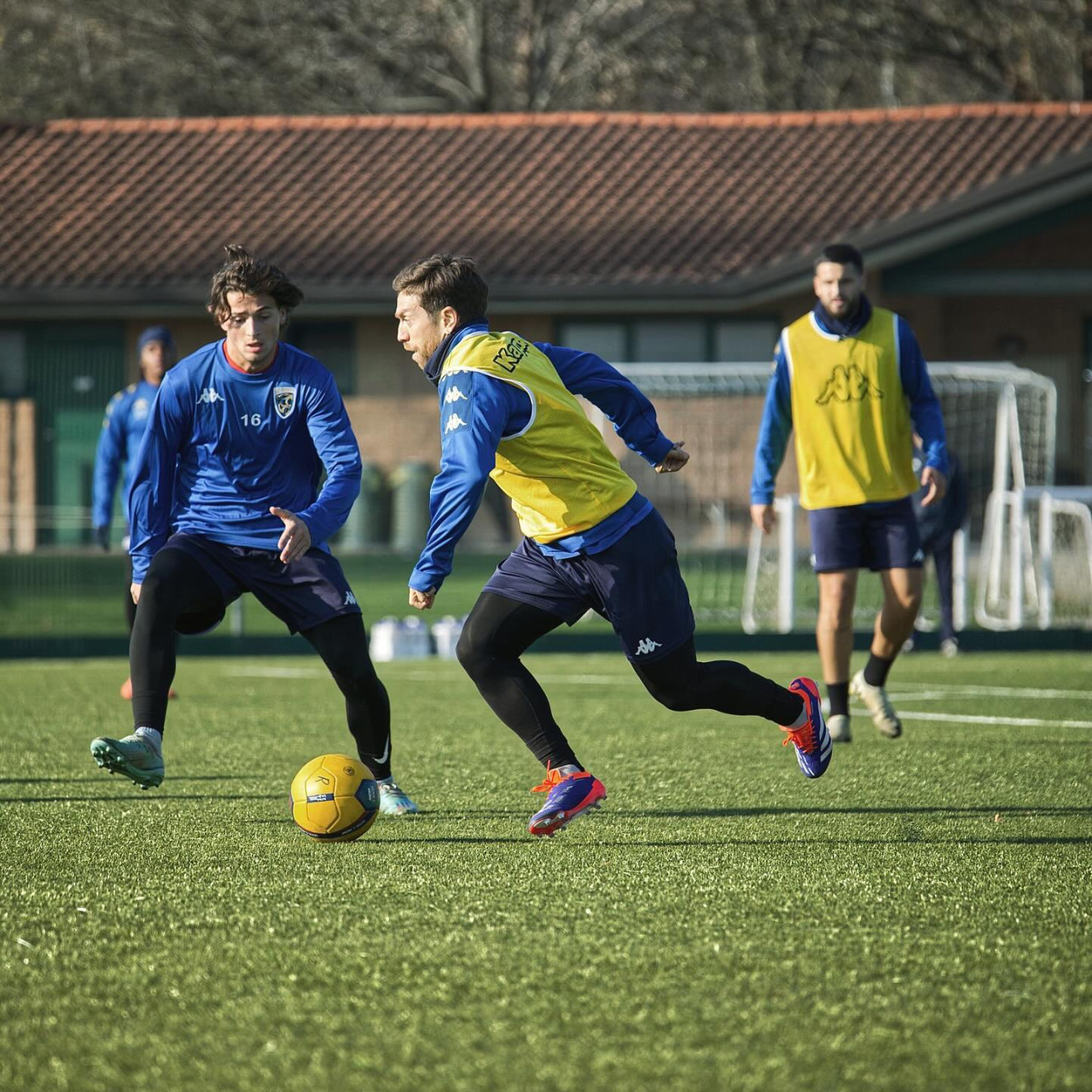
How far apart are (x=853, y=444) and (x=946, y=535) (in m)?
6.43

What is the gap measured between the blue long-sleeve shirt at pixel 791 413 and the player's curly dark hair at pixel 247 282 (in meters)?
2.69

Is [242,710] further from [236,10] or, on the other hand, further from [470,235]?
[236,10]

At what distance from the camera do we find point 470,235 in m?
22.6

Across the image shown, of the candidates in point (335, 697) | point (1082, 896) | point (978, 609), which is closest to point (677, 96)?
point (978, 609)

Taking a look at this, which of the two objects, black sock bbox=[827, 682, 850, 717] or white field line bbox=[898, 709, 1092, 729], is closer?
black sock bbox=[827, 682, 850, 717]

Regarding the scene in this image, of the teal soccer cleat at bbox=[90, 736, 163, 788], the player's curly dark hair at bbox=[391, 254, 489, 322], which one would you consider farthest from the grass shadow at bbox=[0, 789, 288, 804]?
the player's curly dark hair at bbox=[391, 254, 489, 322]

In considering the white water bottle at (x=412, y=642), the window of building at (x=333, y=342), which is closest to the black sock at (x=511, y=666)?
the white water bottle at (x=412, y=642)

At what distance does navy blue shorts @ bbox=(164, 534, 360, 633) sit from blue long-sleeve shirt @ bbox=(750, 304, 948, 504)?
8.61 feet

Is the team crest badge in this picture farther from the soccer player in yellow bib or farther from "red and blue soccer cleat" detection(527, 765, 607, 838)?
the soccer player in yellow bib

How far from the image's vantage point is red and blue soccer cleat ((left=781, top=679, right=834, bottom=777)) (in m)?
6.04

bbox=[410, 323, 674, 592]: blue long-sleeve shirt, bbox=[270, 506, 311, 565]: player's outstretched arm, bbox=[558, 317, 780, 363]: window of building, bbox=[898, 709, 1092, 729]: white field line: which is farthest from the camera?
bbox=[558, 317, 780, 363]: window of building

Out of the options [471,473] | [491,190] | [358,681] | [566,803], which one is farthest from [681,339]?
[471,473]

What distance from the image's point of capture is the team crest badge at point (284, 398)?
6.16 m

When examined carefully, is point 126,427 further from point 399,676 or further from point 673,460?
point 673,460
